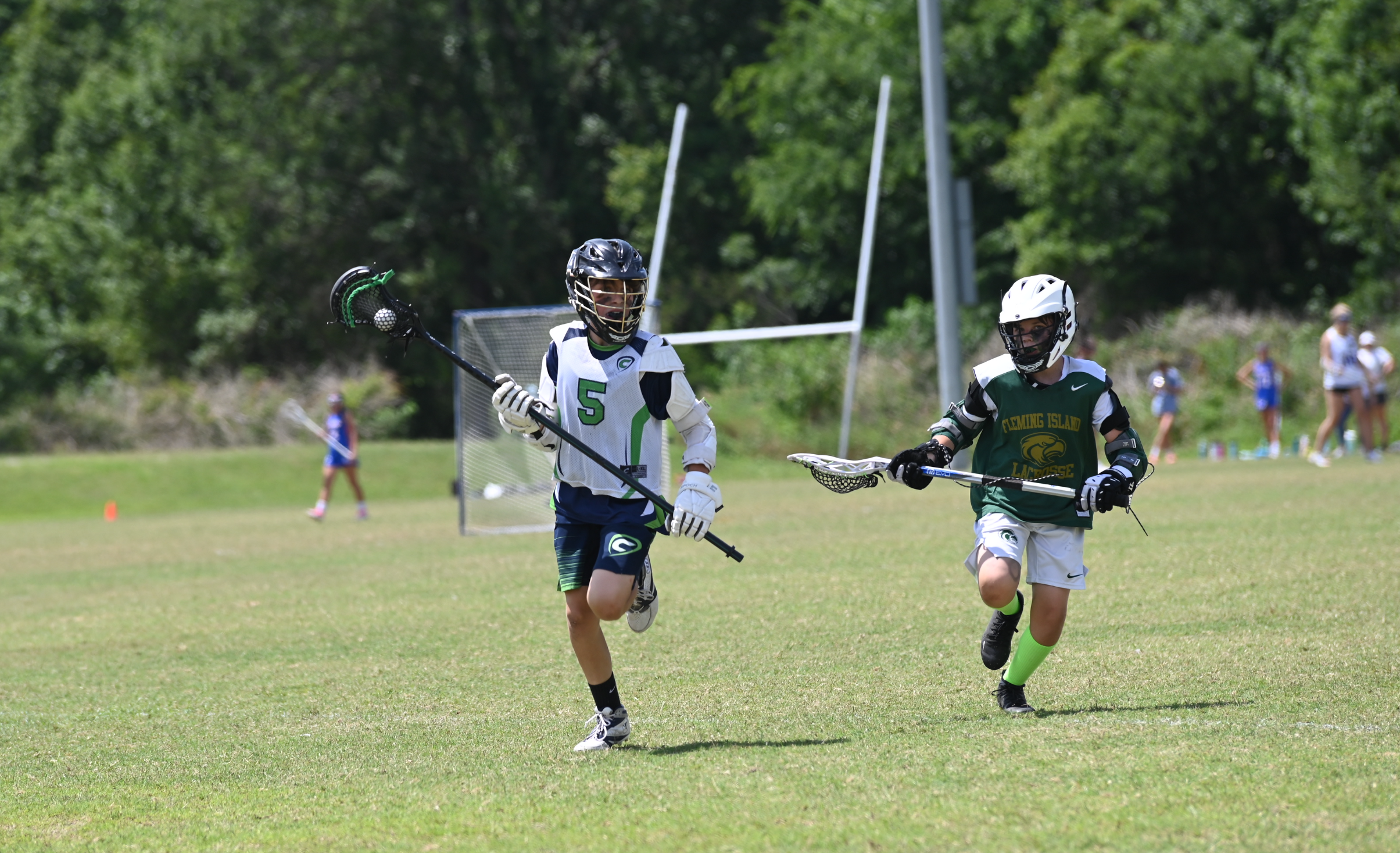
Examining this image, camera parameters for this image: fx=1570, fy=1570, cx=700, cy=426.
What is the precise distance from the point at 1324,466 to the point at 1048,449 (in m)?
15.1

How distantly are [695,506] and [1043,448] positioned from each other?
165cm

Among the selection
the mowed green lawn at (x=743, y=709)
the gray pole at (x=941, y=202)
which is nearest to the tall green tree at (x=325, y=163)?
the gray pole at (x=941, y=202)

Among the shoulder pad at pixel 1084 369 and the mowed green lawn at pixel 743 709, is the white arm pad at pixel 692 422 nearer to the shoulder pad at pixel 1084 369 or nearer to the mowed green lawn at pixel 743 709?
Answer: the mowed green lawn at pixel 743 709

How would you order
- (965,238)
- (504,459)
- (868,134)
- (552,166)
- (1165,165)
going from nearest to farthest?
(504,459)
(965,238)
(1165,165)
(868,134)
(552,166)

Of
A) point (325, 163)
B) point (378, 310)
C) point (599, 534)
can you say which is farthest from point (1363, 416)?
point (325, 163)

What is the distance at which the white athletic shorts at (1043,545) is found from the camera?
670cm

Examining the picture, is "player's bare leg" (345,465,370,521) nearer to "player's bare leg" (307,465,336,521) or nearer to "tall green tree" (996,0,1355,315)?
"player's bare leg" (307,465,336,521)

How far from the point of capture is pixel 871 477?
23.2 feet

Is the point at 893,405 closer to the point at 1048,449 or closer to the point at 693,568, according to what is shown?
the point at 693,568

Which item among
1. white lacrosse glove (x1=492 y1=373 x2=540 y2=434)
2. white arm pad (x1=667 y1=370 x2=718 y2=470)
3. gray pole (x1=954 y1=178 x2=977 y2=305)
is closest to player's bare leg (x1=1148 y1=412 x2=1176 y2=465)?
A: gray pole (x1=954 y1=178 x2=977 y2=305)

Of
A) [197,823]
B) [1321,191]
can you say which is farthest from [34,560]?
[1321,191]

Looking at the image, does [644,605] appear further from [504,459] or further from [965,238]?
[965,238]

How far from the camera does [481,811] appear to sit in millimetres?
5223

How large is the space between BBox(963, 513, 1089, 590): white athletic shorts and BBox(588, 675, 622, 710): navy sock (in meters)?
1.62
